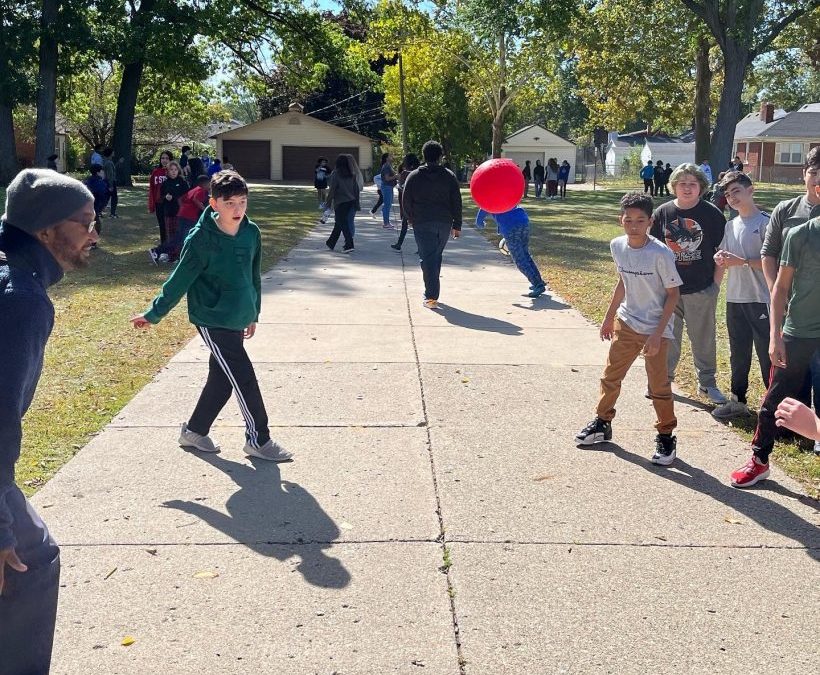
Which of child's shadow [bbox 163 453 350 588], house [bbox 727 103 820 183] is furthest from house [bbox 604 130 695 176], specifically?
child's shadow [bbox 163 453 350 588]

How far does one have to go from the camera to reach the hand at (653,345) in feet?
18.7

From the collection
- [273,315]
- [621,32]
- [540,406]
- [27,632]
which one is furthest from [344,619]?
[621,32]

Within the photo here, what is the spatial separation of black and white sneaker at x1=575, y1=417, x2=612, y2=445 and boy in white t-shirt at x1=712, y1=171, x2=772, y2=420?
1.16 m

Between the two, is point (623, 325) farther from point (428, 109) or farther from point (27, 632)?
point (428, 109)

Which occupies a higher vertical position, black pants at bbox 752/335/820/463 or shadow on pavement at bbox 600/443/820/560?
black pants at bbox 752/335/820/463

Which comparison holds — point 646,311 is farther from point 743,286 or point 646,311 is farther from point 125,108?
point 125,108

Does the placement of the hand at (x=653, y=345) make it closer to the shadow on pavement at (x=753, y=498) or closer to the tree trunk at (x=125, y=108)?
the shadow on pavement at (x=753, y=498)

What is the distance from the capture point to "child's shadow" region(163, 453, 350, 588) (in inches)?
171

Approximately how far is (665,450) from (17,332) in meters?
4.22

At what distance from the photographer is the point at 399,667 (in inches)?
137

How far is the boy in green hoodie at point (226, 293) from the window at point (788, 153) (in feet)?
223

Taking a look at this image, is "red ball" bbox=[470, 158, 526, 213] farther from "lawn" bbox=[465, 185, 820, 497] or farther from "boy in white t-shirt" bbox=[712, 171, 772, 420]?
"boy in white t-shirt" bbox=[712, 171, 772, 420]

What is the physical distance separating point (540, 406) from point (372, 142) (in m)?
59.2

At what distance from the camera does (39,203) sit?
262 centimetres
